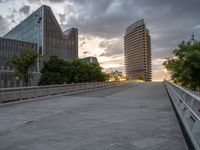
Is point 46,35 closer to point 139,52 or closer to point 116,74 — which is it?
point 116,74

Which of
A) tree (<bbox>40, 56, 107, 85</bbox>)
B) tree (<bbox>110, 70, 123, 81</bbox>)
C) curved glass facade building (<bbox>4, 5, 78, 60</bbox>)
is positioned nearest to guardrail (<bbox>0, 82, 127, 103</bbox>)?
tree (<bbox>40, 56, 107, 85</bbox>)

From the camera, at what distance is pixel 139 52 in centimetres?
16862

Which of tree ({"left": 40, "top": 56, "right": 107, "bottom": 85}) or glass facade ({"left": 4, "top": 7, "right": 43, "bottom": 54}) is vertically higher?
glass facade ({"left": 4, "top": 7, "right": 43, "bottom": 54})

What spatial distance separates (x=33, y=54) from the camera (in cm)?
4769

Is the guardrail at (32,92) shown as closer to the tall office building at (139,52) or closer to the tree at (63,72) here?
the tree at (63,72)

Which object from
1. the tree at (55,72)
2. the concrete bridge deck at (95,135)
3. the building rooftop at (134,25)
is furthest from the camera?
the building rooftop at (134,25)

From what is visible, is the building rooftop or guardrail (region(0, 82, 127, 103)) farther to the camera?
the building rooftop

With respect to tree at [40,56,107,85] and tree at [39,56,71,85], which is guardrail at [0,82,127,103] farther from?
tree at [40,56,107,85]

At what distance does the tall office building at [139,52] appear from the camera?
16562 centimetres

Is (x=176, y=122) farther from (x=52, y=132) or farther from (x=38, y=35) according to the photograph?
(x=38, y=35)

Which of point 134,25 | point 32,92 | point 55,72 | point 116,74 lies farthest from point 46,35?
point 32,92

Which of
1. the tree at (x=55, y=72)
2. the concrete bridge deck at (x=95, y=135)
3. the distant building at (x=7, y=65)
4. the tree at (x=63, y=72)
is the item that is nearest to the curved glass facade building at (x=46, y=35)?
the distant building at (x=7, y=65)

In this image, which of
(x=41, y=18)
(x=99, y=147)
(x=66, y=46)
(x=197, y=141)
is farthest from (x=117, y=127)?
(x=66, y=46)

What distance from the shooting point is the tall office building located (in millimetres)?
165625
